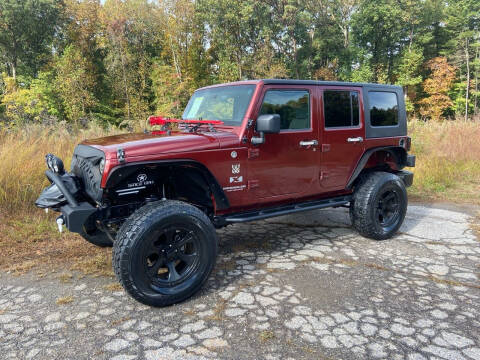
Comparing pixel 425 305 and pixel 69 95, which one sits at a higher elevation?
pixel 69 95

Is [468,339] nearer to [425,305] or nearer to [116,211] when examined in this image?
[425,305]

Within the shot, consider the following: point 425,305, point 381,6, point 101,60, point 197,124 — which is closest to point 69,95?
point 101,60

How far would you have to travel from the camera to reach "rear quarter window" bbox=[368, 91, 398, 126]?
4.38m

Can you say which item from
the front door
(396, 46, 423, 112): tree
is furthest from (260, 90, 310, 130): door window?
(396, 46, 423, 112): tree

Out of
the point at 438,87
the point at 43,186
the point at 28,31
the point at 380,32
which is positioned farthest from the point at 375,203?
the point at 380,32

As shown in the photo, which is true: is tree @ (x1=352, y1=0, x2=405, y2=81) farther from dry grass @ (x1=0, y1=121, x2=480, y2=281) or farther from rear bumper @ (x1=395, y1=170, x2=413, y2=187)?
rear bumper @ (x1=395, y1=170, x2=413, y2=187)

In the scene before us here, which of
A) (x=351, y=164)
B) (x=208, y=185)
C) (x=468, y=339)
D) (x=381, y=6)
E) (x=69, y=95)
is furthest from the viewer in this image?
(x=381, y=6)

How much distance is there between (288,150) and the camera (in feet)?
11.9

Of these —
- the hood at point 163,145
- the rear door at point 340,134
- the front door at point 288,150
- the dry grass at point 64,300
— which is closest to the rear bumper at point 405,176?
the rear door at point 340,134

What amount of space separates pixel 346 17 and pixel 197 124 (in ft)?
129

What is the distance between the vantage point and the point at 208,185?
326cm

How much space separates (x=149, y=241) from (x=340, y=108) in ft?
8.85

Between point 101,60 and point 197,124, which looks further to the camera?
point 101,60

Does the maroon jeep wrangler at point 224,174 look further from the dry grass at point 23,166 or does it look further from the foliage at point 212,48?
the foliage at point 212,48
